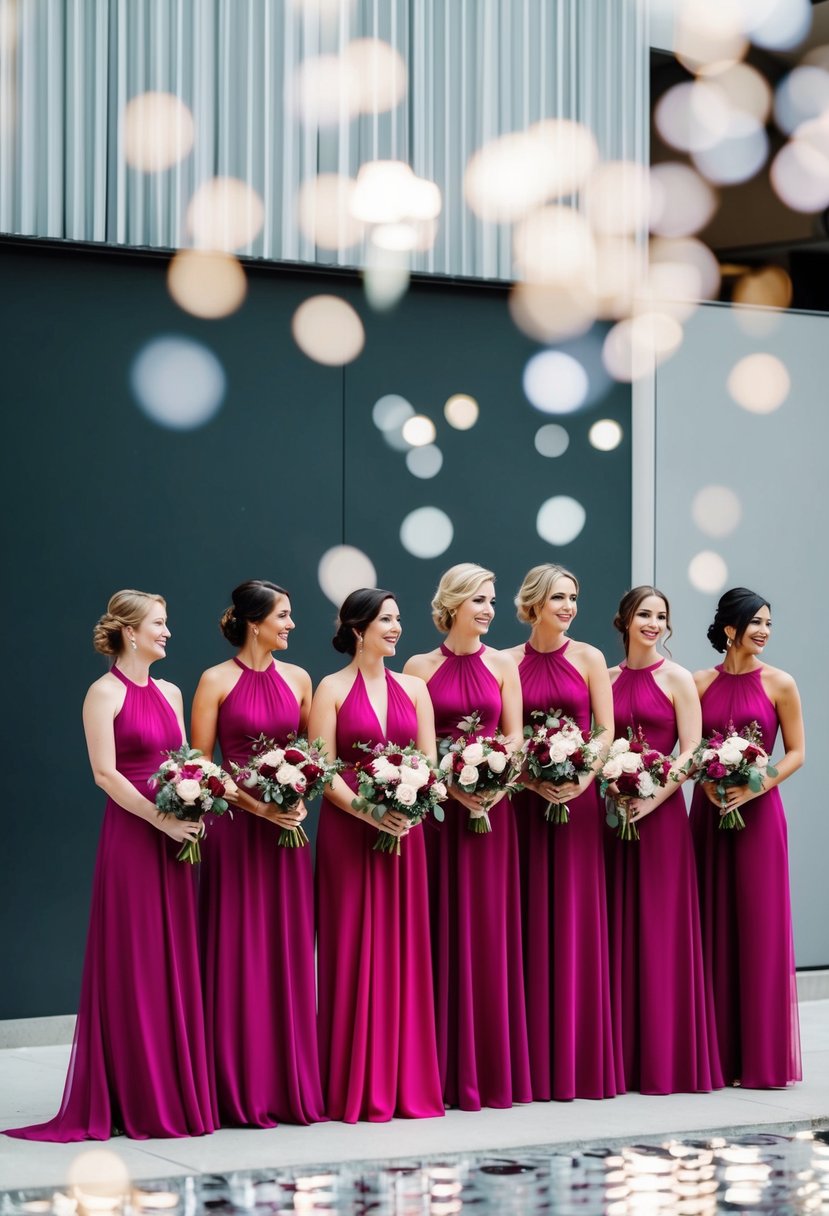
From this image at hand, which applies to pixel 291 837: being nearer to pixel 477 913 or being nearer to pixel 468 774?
pixel 468 774

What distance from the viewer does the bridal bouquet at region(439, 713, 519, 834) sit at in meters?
7.08

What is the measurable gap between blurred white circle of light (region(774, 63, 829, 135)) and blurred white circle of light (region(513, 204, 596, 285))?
1794 mm

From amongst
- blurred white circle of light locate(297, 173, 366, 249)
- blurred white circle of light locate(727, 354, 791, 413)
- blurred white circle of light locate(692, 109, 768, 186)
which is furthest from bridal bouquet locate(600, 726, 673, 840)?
blurred white circle of light locate(692, 109, 768, 186)

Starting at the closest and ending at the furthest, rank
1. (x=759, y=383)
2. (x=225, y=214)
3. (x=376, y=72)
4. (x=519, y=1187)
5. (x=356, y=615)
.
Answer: (x=519, y=1187) → (x=356, y=615) → (x=225, y=214) → (x=376, y=72) → (x=759, y=383)

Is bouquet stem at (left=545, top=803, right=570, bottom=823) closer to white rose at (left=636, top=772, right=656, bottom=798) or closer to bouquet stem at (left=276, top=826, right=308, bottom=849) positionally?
white rose at (left=636, top=772, right=656, bottom=798)

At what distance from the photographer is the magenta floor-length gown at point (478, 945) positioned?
24.1ft

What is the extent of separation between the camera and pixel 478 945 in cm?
739

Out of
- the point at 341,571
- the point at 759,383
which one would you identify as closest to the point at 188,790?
the point at 341,571

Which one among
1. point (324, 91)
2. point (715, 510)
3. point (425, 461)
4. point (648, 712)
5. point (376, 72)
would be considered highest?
point (376, 72)

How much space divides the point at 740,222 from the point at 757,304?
1.72 feet

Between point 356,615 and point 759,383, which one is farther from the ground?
point 759,383

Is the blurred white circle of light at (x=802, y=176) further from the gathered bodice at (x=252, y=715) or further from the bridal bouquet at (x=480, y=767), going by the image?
the gathered bodice at (x=252, y=715)

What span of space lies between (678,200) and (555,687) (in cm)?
437

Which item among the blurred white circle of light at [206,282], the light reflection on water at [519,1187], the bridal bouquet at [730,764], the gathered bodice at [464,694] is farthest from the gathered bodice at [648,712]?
the blurred white circle of light at [206,282]
